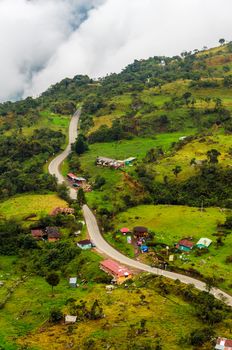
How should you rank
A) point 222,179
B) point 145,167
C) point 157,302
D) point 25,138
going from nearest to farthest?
point 157,302
point 222,179
point 145,167
point 25,138

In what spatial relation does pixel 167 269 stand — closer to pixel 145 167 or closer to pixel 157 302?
pixel 157 302

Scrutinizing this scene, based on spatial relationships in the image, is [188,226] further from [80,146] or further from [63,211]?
[80,146]

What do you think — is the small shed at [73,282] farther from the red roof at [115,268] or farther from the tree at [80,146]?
the tree at [80,146]

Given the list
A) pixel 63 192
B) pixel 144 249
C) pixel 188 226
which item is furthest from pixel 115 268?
pixel 63 192

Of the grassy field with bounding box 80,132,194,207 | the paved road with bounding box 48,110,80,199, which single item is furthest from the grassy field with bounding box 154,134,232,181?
the paved road with bounding box 48,110,80,199

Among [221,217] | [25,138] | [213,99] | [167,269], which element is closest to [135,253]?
[167,269]

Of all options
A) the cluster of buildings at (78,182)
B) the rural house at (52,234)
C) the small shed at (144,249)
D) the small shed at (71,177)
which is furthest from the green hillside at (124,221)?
the small shed at (71,177)

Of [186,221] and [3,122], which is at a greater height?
[3,122]
